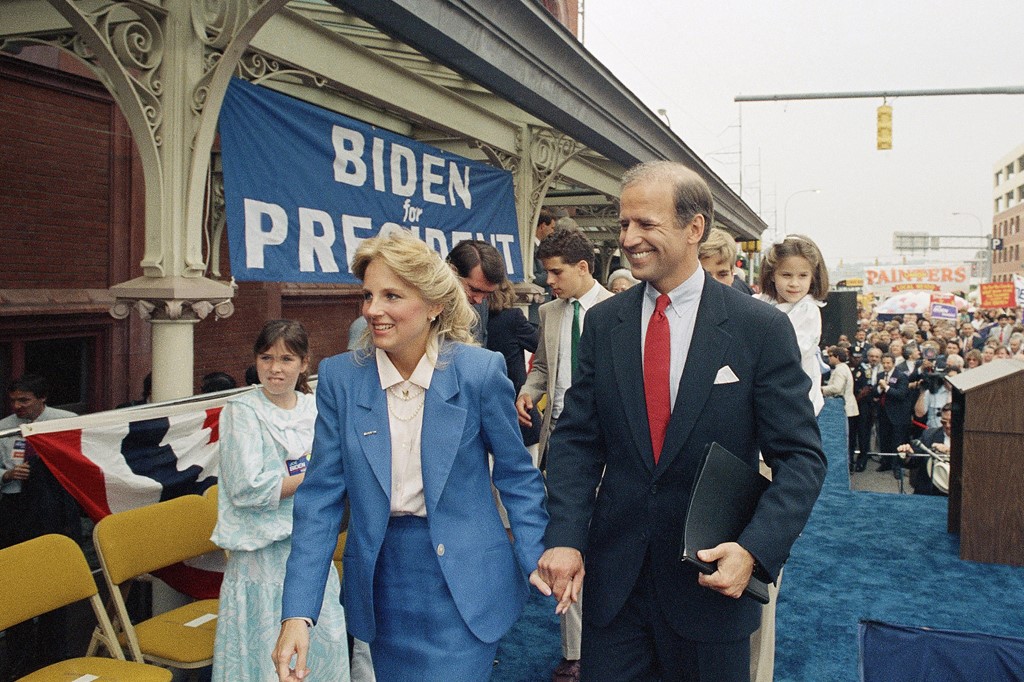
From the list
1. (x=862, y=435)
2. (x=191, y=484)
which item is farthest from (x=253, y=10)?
(x=862, y=435)

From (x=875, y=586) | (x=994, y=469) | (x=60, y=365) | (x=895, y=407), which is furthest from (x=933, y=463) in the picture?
(x=60, y=365)

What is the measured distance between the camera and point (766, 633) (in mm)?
3207

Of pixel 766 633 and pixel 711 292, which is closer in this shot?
pixel 711 292

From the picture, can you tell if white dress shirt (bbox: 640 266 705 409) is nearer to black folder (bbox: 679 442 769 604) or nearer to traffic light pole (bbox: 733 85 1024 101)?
black folder (bbox: 679 442 769 604)

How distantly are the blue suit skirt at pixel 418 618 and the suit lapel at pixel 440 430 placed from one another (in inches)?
5.2

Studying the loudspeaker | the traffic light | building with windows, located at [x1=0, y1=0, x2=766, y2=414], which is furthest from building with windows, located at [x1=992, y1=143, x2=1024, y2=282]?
building with windows, located at [x1=0, y1=0, x2=766, y2=414]

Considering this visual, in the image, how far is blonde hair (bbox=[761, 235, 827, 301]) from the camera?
3.79 meters

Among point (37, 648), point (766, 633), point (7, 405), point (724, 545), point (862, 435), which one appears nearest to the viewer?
point (724, 545)

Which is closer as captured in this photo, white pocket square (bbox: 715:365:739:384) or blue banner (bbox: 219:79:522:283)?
white pocket square (bbox: 715:365:739:384)

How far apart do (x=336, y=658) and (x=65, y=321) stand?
4906 mm

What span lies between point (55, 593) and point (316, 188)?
298 cm

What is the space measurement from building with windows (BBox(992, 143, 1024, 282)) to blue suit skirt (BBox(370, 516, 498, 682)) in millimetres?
90775

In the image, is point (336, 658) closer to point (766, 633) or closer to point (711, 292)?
point (766, 633)

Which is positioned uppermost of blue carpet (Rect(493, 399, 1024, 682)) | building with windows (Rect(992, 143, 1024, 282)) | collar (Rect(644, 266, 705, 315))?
building with windows (Rect(992, 143, 1024, 282))
